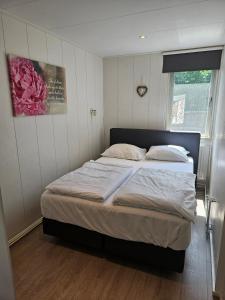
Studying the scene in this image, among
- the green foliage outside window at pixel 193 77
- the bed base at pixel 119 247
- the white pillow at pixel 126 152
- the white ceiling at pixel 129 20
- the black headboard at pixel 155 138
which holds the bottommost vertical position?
the bed base at pixel 119 247

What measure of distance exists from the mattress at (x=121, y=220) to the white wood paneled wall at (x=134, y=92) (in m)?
2.17

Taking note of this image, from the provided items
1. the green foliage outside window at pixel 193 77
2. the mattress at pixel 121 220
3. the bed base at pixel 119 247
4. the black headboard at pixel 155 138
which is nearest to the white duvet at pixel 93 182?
the mattress at pixel 121 220

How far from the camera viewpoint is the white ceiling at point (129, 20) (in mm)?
1799

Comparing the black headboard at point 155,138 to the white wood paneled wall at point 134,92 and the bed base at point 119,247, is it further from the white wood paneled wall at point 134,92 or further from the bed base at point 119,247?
the bed base at point 119,247

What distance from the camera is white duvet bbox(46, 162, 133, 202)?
6.56 feet

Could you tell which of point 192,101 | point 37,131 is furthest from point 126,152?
point 37,131

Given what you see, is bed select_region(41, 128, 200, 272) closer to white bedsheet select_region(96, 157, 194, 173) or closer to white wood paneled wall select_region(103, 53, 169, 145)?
white bedsheet select_region(96, 157, 194, 173)

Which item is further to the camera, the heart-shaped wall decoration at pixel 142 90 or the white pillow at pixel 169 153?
the heart-shaped wall decoration at pixel 142 90

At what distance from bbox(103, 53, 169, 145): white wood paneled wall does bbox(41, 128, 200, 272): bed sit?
2101 millimetres

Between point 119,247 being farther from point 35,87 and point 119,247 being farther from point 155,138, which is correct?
point 155,138

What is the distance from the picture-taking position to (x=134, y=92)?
371cm

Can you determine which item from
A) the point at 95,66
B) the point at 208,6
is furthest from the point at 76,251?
the point at 95,66

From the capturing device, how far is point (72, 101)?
10.1 ft

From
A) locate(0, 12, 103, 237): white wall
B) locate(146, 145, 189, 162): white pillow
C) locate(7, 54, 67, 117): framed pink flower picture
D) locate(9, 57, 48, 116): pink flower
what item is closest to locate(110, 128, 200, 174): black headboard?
locate(146, 145, 189, 162): white pillow
